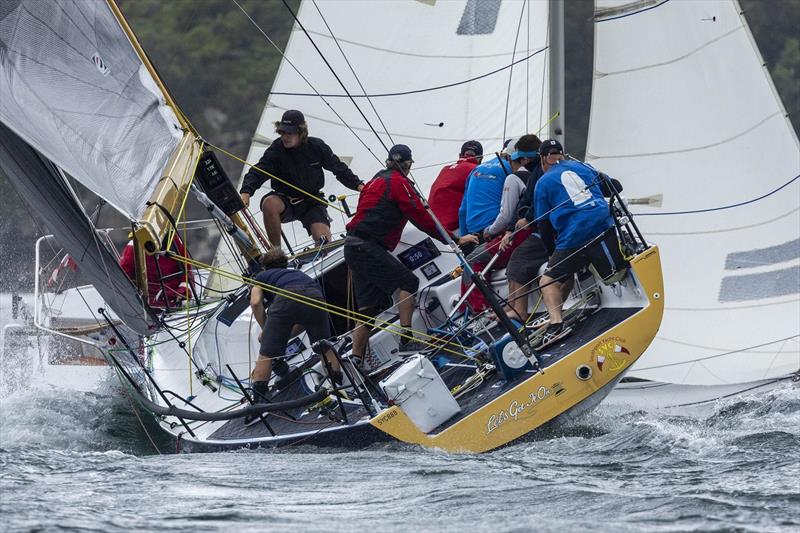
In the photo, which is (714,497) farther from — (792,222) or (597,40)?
(597,40)

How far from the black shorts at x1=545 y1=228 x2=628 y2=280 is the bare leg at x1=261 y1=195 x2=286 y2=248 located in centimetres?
208

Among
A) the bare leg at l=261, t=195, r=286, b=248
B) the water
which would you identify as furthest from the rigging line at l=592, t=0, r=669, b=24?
the water

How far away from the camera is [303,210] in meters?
8.63

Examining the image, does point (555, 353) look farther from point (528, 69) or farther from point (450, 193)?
point (528, 69)

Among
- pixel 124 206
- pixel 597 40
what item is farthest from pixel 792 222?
pixel 124 206

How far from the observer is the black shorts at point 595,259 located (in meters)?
6.99

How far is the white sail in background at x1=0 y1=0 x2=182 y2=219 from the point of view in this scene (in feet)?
21.4

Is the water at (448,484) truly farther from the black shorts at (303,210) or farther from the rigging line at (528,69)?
the rigging line at (528,69)

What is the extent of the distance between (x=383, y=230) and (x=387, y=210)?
109 mm

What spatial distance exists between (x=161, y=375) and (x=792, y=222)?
4218 millimetres

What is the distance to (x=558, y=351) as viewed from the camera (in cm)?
689

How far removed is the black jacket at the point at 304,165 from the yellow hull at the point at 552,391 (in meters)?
2.20

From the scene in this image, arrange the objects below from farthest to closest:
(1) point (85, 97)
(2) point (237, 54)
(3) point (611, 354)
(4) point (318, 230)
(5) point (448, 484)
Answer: (2) point (237, 54) → (4) point (318, 230) → (1) point (85, 97) → (3) point (611, 354) → (5) point (448, 484)

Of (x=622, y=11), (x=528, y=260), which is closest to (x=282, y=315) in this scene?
(x=528, y=260)
